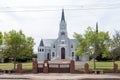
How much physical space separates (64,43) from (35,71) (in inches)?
2454

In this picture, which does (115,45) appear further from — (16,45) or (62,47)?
(62,47)

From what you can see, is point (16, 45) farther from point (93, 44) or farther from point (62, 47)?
point (62, 47)

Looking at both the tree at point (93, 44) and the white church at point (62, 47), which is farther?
the white church at point (62, 47)

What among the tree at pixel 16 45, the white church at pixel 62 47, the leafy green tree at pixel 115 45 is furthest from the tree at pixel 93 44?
the white church at pixel 62 47

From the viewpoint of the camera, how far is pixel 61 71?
4578cm

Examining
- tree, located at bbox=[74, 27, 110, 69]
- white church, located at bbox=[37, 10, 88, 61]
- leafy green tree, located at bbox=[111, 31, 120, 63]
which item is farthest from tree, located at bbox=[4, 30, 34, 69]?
white church, located at bbox=[37, 10, 88, 61]

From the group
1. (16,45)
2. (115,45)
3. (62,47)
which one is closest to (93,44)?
(115,45)

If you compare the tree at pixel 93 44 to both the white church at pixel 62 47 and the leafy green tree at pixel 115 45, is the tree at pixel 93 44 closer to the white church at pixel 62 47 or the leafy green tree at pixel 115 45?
the leafy green tree at pixel 115 45

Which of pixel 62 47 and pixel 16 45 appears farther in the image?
pixel 62 47

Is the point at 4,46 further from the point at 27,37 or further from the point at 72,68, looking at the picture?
the point at 72,68

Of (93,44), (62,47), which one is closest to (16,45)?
(93,44)

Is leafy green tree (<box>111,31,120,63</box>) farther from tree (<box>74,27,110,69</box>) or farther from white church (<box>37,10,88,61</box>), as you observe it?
white church (<box>37,10,88,61</box>)

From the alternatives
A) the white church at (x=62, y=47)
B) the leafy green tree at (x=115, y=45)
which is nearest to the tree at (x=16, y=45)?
the leafy green tree at (x=115, y=45)

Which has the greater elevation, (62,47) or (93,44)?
(62,47)
